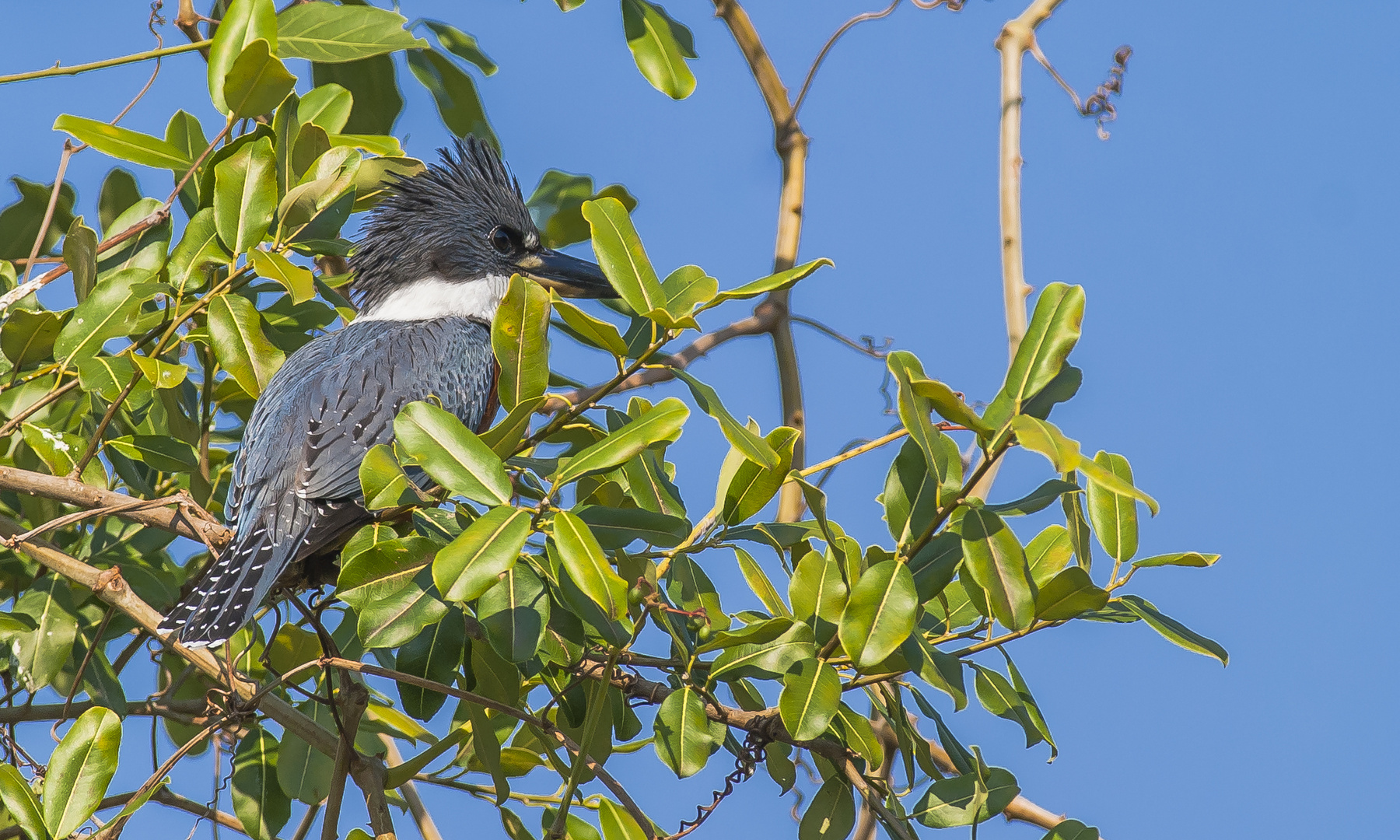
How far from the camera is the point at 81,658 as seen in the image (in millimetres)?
2584

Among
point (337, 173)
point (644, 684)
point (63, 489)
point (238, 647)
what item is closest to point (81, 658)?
point (238, 647)

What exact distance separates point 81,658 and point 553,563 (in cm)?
145

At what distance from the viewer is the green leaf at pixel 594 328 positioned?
1754mm

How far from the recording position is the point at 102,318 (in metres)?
2.29

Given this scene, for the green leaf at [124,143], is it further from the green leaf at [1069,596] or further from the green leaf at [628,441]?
the green leaf at [1069,596]

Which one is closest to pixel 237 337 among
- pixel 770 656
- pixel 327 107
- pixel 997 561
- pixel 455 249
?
pixel 327 107

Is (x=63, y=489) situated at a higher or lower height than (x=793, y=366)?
lower

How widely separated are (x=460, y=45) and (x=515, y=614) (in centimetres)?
202

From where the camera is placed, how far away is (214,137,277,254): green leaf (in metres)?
2.23

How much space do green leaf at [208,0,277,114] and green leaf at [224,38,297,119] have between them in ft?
0.09

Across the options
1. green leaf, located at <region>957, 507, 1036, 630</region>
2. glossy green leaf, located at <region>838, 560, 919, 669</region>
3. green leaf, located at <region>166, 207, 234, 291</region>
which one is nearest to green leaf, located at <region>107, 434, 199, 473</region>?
green leaf, located at <region>166, 207, 234, 291</region>

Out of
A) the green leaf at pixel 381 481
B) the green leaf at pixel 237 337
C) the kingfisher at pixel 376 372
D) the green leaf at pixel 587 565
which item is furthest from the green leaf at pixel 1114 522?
the green leaf at pixel 237 337

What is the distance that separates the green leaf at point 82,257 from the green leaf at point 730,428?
134 centimetres

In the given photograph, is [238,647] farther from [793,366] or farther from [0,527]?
[793,366]
